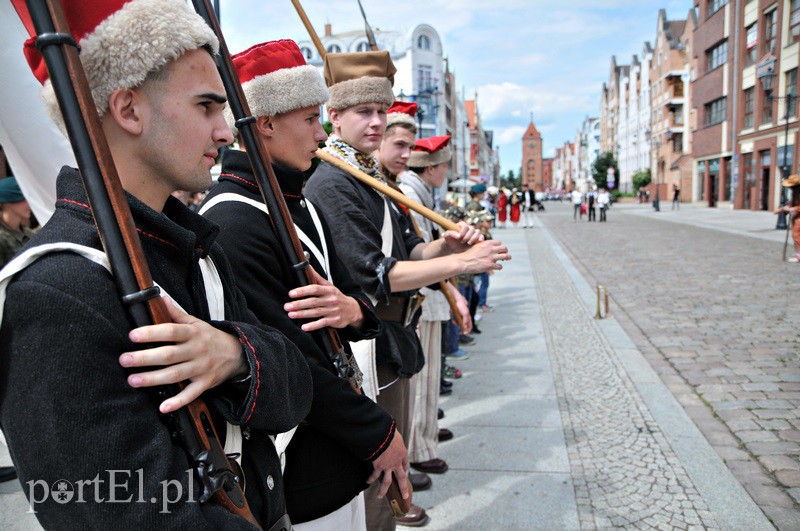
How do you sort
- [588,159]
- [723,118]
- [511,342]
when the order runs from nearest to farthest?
[511,342]
[723,118]
[588,159]

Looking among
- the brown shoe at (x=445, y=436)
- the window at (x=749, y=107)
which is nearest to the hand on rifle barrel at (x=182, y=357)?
the brown shoe at (x=445, y=436)

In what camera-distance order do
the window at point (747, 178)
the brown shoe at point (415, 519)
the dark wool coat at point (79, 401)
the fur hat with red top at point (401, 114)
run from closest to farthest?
the dark wool coat at point (79, 401) < the brown shoe at point (415, 519) < the fur hat with red top at point (401, 114) < the window at point (747, 178)

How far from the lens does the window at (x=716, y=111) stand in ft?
115

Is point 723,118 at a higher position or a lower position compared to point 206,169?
higher

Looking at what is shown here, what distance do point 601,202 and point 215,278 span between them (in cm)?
3041

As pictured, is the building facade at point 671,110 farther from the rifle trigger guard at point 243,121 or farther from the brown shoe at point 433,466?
the rifle trigger guard at point 243,121

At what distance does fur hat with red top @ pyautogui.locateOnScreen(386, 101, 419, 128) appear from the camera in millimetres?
3482

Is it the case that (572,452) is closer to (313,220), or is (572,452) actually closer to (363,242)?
(363,242)

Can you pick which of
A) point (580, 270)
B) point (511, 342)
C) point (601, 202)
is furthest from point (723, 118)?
point (511, 342)

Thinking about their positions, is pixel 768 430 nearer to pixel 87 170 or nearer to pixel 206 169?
pixel 206 169

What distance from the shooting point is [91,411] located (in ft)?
2.79

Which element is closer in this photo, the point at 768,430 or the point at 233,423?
the point at 233,423

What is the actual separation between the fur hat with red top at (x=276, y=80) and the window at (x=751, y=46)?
35127mm

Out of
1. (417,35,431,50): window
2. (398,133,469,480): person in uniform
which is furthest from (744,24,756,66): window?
(398,133,469,480): person in uniform
